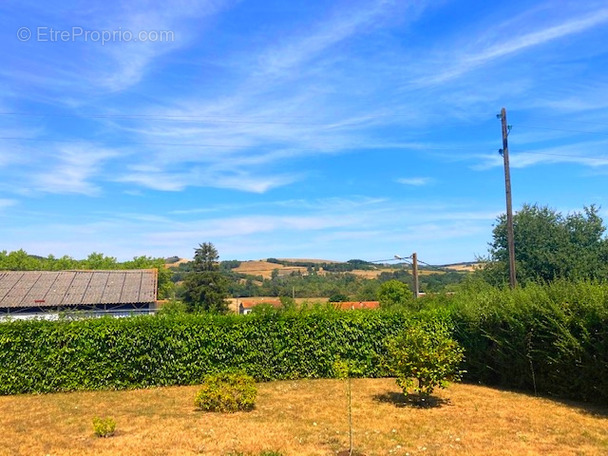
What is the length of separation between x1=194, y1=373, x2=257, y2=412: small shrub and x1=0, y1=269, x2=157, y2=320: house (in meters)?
20.9

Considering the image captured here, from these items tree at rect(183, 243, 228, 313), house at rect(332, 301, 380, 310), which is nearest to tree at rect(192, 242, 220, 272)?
tree at rect(183, 243, 228, 313)

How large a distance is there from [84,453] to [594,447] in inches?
293

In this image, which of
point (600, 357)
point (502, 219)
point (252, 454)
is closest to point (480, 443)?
point (252, 454)

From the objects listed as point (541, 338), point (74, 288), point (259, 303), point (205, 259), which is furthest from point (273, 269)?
point (541, 338)

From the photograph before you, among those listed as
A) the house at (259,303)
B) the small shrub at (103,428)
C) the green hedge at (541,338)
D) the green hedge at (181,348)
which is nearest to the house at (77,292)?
the house at (259,303)

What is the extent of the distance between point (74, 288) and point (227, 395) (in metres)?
24.6

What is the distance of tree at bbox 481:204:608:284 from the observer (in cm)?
2439

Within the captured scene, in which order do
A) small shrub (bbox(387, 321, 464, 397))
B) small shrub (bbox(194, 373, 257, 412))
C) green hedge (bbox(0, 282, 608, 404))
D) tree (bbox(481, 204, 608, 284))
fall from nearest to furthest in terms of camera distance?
small shrub (bbox(194, 373, 257, 412))
small shrub (bbox(387, 321, 464, 397))
green hedge (bbox(0, 282, 608, 404))
tree (bbox(481, 204, 608, 284))

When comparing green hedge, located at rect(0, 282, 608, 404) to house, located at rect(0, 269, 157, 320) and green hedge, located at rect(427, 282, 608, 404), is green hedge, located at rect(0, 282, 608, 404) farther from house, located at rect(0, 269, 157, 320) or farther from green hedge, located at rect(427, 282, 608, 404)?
house, located at rect(0, 269, 157, 320)

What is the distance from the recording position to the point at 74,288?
2988cm

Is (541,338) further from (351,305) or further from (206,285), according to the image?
(206,285)

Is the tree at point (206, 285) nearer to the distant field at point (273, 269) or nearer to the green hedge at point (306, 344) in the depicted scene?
the distant field at point (273, 269)

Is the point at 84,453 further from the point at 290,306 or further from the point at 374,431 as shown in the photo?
the point at 290,306

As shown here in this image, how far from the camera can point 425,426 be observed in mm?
8055
